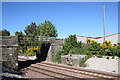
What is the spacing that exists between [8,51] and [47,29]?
1497 inches

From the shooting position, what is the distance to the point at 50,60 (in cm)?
1973

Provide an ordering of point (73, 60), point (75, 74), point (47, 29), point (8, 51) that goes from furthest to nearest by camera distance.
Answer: point (47, 29), point (73, 60), point (8, 51), point (75, 74)

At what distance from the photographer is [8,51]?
543 inches

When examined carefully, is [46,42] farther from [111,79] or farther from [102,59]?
[111,79]

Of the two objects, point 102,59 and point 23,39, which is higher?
point 23,39

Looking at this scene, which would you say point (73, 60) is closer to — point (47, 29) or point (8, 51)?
point (8, 51)

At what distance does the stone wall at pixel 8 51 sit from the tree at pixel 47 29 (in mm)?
35411

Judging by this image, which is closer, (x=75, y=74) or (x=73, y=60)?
(x=75, y=74)

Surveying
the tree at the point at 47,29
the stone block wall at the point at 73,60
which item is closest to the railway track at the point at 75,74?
the stone block wall at the point at 73,60

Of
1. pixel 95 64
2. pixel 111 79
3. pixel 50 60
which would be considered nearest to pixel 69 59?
pixel 95 64

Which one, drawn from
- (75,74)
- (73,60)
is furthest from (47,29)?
(75,74)

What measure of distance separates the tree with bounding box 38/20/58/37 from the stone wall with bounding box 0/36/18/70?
3541cm

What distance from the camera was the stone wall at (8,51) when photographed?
13383 mm

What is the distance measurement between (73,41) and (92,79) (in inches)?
483
